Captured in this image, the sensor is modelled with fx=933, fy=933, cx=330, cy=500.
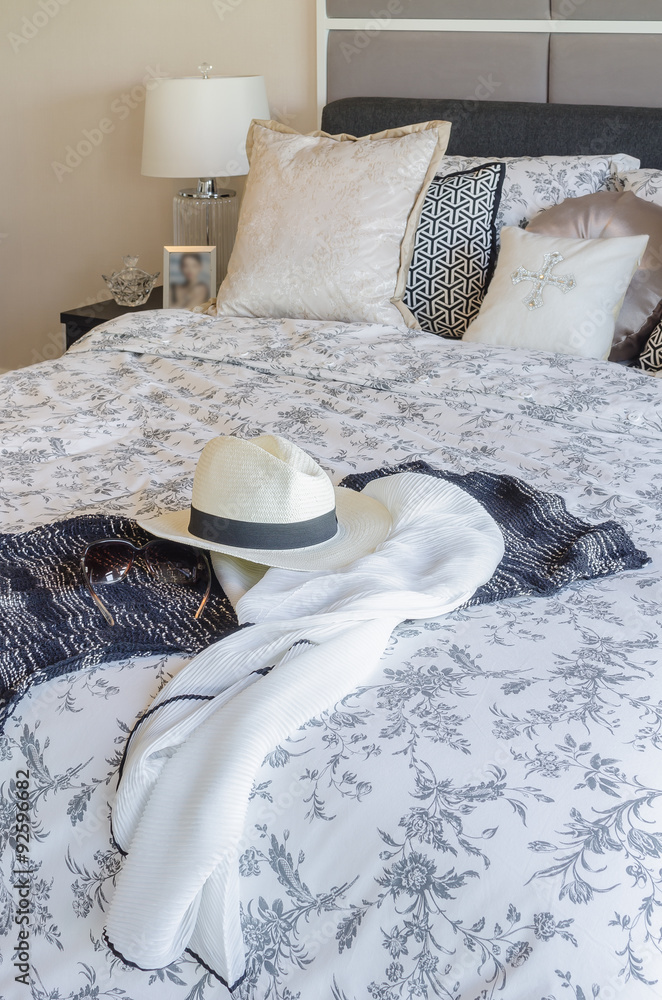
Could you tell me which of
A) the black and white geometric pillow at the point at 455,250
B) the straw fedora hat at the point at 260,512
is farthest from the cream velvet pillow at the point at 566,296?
the straw fedora hat at the point at 260,512

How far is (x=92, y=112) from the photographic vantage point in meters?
3.40

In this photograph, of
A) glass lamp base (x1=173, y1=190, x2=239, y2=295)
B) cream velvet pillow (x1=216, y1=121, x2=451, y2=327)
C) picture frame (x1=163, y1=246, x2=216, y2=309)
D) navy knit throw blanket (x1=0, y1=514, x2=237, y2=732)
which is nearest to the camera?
navy knit throw blanket (x1=0, y1=514, x2=237, y2=732)

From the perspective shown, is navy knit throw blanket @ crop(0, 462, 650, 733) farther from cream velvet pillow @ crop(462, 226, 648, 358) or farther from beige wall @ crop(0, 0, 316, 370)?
beige wall @ crop(0, 0, 316, 370)

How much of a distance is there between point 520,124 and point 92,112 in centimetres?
167

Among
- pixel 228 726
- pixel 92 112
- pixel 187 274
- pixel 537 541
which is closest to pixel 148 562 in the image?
pixel 228 726

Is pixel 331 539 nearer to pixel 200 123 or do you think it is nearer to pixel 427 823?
pixel 427 823

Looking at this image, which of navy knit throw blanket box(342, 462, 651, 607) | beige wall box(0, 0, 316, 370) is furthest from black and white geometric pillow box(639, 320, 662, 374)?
beige wall box(0, 0, 316, 370)

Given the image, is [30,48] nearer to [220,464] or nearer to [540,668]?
[220,464]

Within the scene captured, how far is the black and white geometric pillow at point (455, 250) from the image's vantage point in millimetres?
2342

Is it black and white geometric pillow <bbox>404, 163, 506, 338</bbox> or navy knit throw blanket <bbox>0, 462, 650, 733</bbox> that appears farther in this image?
black and white geometric pillow <bbox>404, 163, 506, 338</bbox>

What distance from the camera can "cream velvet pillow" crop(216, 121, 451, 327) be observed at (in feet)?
7.53

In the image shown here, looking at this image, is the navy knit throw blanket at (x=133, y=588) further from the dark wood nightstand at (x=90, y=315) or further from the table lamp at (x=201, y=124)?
the table lamp at (x=201, y=124)

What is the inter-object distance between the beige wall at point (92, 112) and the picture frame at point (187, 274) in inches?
26.4

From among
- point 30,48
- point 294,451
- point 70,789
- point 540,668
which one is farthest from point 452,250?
point 30,48
